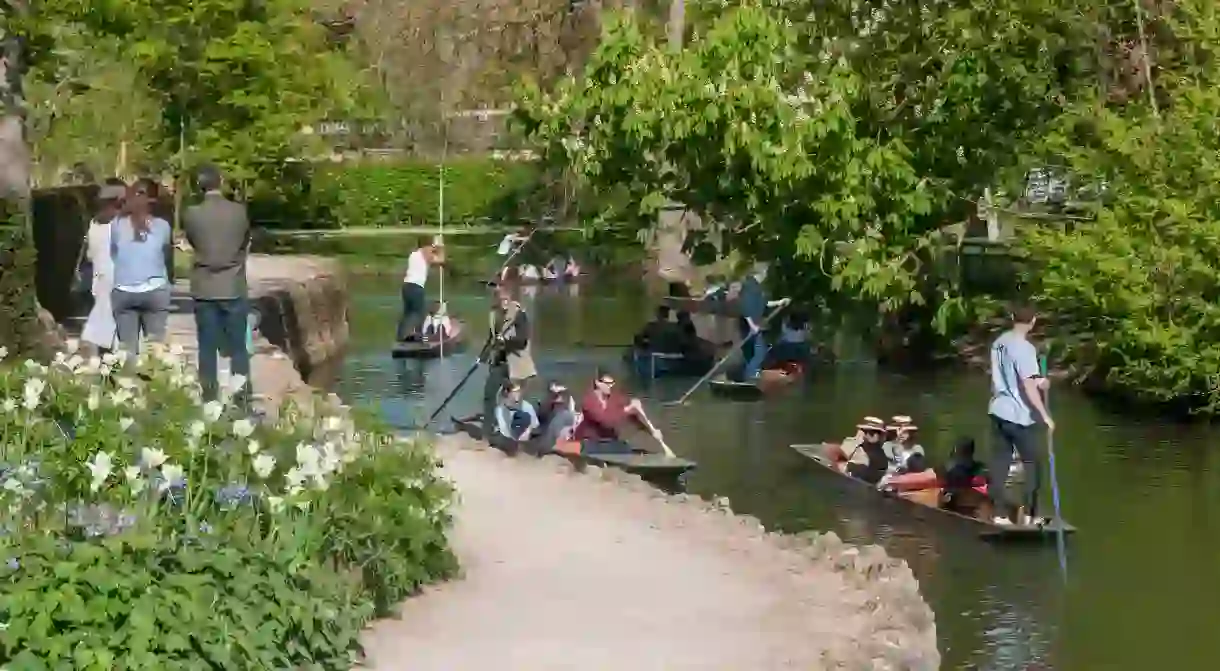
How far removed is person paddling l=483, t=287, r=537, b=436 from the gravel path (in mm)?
4461

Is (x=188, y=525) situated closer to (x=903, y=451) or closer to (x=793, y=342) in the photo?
(x=903, y=451)

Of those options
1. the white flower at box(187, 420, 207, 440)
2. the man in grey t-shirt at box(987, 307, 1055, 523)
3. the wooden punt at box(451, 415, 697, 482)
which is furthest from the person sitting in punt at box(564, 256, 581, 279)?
the white flower at box(187, 420, 207, 440)

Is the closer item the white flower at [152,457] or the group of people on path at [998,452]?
the white flower at [152,457]

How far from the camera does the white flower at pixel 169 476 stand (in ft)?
25.8

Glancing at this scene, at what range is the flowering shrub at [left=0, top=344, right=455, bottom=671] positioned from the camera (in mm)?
6984

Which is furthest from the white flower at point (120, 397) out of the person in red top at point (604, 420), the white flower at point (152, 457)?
the person in red top at point (604, 420)

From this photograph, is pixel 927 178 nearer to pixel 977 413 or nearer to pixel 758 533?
pixel 977 413

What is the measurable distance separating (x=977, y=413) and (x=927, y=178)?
18.5 ft

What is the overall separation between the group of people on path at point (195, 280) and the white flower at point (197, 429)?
9.82 ft

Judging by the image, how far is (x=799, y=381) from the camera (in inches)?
1087

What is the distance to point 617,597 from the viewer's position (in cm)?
1062

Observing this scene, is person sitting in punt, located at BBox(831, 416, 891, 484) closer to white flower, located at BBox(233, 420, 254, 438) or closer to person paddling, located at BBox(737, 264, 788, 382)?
person paddling, located at BBox(737, 264, 788, 382)

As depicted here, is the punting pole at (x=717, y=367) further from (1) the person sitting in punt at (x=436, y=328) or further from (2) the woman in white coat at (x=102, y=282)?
(2) the woman in white coat at (x=102, y=282)

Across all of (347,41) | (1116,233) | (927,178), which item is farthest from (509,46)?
(1116,233)
